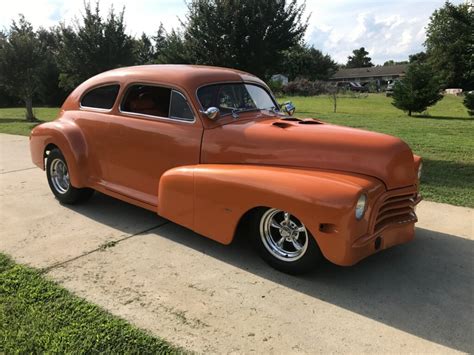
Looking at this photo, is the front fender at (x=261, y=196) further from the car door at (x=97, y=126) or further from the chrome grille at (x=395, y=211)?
the car door at (x=97, y=126)

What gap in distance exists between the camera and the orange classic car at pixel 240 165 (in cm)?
325

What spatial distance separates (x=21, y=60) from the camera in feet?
56.2

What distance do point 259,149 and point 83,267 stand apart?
6.19 ft

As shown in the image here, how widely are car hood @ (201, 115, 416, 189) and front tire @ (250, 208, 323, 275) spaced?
0.49 m

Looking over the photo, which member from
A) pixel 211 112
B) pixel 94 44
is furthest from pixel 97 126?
pixel 94 44

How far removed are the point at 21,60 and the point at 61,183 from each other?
45.9 feet

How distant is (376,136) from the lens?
3633 mm

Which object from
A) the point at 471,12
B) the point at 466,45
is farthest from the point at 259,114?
the point at 466,45

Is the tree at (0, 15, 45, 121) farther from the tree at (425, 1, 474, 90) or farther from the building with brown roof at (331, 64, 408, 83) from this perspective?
the building with brown roof at (331, 64, 408, 83)

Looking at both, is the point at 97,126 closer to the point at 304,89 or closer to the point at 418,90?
the point at 418,90

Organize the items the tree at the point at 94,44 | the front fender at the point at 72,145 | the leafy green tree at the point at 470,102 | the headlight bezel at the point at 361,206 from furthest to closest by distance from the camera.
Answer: the leafy green tree at the point at 470,102, the tree at the point at 94,44, the front fender at the point at 72,145, the headlight bezel at the point at 361,206

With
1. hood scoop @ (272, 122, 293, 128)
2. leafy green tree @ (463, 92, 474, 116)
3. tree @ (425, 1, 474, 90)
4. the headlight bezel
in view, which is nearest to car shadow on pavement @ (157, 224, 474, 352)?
the headlight bezel

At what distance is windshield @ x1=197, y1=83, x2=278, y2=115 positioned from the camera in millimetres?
4312

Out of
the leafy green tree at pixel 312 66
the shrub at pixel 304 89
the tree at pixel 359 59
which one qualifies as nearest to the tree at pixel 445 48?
the shrub at pixel 304 89
